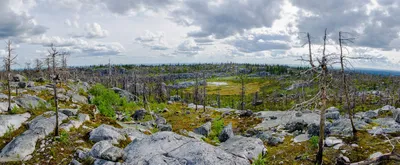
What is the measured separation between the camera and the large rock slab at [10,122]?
25.1 meters

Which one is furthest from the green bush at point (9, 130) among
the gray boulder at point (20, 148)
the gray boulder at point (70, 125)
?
the gray boulder at point (70, 125)

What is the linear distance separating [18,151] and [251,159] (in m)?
19.2

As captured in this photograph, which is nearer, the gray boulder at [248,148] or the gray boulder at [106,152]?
→ the gray boulder at [106,152]

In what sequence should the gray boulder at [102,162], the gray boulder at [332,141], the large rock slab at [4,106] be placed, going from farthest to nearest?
the large rock slab at [4,106]
the gray boulder at [332,141]
the gray boulder at [102,162]

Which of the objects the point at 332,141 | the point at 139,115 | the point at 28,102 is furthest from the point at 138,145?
the point at 139,115

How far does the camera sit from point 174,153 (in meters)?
19.0

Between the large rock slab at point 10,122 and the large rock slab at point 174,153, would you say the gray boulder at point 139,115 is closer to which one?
the large rock slab at point 10,122

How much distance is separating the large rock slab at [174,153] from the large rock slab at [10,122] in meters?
13.6

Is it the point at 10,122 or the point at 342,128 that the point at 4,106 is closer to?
the point at 10,122

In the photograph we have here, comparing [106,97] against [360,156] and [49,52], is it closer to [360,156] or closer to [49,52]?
[49,52]

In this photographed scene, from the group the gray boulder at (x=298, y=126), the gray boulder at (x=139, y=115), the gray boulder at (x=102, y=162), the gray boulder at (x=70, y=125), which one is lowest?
the gray boulder at (x=139, y=115)

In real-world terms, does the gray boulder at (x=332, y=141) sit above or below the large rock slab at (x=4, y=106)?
below

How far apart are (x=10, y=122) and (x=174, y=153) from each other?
18.9 meters

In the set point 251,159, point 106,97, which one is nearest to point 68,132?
point 251,159
